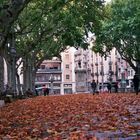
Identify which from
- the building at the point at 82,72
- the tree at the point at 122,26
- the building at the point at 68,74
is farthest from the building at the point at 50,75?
the tree at the point at 122,26

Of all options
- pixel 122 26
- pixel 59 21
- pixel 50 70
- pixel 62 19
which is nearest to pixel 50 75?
pixel 50 70

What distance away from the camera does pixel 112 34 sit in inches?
2197

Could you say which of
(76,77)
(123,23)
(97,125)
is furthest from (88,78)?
(97,125)

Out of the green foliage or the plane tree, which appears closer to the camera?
the green foliage

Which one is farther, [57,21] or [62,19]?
[57,21]

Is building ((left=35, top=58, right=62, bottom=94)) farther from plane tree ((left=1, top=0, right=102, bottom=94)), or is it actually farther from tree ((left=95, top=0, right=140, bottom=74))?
plane tree ((left=1, top=0, right=102, bottom=94))

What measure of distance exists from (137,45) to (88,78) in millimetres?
85405

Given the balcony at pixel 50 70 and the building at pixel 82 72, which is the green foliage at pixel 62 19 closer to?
the balcony at pixel 50 70

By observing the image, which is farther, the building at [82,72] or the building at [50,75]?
the building at [82,72]

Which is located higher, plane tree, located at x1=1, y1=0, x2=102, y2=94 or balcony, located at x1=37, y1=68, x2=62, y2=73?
balcony, located at x1=37, y1=68, x2=62, y2=73

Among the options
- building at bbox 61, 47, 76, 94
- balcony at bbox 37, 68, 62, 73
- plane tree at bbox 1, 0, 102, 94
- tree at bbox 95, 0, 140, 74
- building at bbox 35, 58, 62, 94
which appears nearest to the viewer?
plane tree at bbox 1, 0, 102, 94

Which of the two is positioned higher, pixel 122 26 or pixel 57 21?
pixel 122 26

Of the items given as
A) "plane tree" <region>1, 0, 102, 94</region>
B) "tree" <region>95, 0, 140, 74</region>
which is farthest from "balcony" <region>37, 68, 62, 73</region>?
"plane tree" <region>1, 0, 102, 94</region>

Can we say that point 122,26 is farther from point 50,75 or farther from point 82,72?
point 82,72
